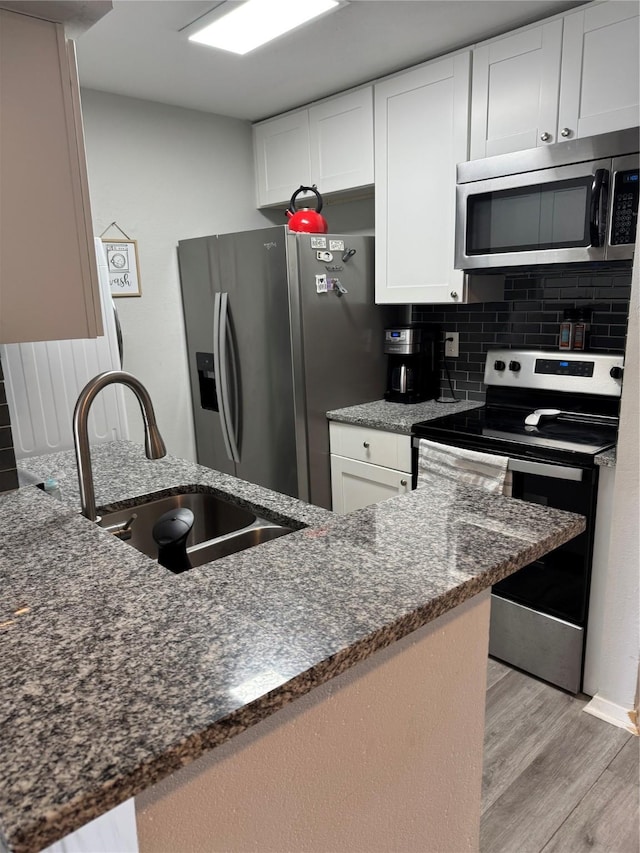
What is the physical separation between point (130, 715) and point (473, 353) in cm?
259

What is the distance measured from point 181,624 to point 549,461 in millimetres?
1583

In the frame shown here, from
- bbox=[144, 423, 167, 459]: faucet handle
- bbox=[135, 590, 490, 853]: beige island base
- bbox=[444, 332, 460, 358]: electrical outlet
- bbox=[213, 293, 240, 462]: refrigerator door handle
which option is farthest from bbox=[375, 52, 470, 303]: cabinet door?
bbox=[135, 590, 490, 853]: beige island base

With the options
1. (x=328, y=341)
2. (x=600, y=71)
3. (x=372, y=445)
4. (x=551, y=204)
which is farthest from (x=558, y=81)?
(x=372, y=445)

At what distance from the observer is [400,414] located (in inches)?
109

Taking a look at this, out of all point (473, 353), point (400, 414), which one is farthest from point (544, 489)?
point (473, 353)

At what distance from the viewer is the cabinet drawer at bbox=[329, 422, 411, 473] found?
257cm

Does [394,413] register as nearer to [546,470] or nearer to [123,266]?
[546,470]

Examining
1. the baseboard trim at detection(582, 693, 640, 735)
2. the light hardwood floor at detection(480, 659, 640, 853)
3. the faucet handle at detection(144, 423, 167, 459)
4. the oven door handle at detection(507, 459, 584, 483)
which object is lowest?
the light hardwood floor at detection(480, 659, 640, 853)

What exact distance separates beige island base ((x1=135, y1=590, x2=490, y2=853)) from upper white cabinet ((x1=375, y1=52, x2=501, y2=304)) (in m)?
1.86

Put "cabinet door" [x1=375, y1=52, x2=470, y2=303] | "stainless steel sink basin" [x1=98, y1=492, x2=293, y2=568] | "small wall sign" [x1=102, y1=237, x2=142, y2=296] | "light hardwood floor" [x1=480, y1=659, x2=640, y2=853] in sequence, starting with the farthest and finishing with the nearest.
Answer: "small wall sign" [x1=102, y1=237, x2=142, y2=296], "cabinet door" [x1=375, y1=52, x2=470, y2=303], "light hardwood floor" [x1=480, y1=659, x2=640, y2=853], "stainless steel sink basin" [x1=98, y1=492, x2=293, y2=568]

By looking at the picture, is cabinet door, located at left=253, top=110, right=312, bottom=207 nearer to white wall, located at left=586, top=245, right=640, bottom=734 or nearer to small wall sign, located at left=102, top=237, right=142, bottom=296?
small wall sign, located at left=102, top=237, right=142, bottom=296

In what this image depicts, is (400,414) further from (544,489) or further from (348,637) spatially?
(348,637)

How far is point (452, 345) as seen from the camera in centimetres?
302

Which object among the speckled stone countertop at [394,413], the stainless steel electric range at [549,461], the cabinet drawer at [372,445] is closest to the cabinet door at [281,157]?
the speckled stone countertop at [394,413]
